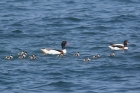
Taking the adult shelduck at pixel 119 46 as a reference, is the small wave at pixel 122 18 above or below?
above

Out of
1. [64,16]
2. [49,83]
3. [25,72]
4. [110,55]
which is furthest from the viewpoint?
[64,16]

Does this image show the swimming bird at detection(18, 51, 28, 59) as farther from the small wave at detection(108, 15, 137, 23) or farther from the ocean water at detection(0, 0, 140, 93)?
the small wave at detection(108, 15, 137, 23)

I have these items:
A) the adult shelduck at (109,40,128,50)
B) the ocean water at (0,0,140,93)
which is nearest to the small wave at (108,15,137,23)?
the ocean water at (0,0,140,93)

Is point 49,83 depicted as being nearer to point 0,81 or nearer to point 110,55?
point 0,81

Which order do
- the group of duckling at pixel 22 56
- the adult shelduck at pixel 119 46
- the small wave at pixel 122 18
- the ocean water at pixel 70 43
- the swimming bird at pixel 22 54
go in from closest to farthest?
the ocean water at pixel 70 43 → the group of duckling at pixel 22 56 → the swimming bird at pixel 22 54 → the adult shelduck at pixel 119 46 → the small wave at pixel 122 18

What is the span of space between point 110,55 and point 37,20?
1196cm

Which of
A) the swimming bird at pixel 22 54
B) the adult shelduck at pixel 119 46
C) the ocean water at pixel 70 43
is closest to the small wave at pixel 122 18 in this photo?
the ocean water at pixel 70 43

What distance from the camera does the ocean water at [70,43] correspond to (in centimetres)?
3303

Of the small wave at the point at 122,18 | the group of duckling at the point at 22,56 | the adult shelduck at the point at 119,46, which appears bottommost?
the group of duckling at the point at 22,56

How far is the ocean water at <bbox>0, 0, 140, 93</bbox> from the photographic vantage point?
33.0m

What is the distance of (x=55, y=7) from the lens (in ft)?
181

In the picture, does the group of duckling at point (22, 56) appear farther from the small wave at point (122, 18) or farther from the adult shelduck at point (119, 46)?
the small wave at point (122, 18)

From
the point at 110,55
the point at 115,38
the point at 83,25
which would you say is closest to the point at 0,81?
the point at 110,55

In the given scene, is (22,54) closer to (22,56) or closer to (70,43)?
(22,56)
